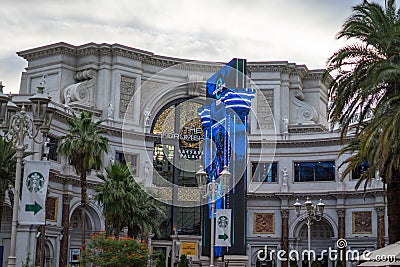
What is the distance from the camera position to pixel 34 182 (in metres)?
23.5

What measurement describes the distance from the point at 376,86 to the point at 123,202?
2271 centimetres

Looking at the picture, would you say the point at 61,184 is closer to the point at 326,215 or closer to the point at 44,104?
the point at 326,215

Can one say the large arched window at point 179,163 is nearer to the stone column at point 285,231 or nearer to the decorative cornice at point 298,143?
the decorative cornice at point 298,143

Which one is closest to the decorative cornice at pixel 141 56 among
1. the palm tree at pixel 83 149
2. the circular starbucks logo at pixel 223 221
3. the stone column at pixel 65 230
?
the stone column at pixel 65 230

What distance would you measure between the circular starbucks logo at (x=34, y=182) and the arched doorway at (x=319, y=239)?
48189 mm

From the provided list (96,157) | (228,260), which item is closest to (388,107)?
(96,157)

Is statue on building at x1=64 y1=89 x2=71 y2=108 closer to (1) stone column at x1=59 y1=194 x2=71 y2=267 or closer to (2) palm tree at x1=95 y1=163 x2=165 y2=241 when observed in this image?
(1) stone column at x1=59 y1=194 x2=71 y2=267

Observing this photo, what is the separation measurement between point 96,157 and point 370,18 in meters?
21.5

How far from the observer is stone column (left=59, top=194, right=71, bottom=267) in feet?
184

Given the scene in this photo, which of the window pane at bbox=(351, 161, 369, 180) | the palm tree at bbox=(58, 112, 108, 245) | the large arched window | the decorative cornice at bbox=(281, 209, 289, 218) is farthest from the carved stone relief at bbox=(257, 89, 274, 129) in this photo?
the palm tree at bbox=(58, 112, 108, 245)

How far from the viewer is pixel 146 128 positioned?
2682 inches

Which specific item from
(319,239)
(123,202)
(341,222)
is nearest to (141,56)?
(123,202)

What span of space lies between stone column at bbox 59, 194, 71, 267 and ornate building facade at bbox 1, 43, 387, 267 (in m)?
4.42

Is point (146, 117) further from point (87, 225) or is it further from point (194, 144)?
point (87, 225)
